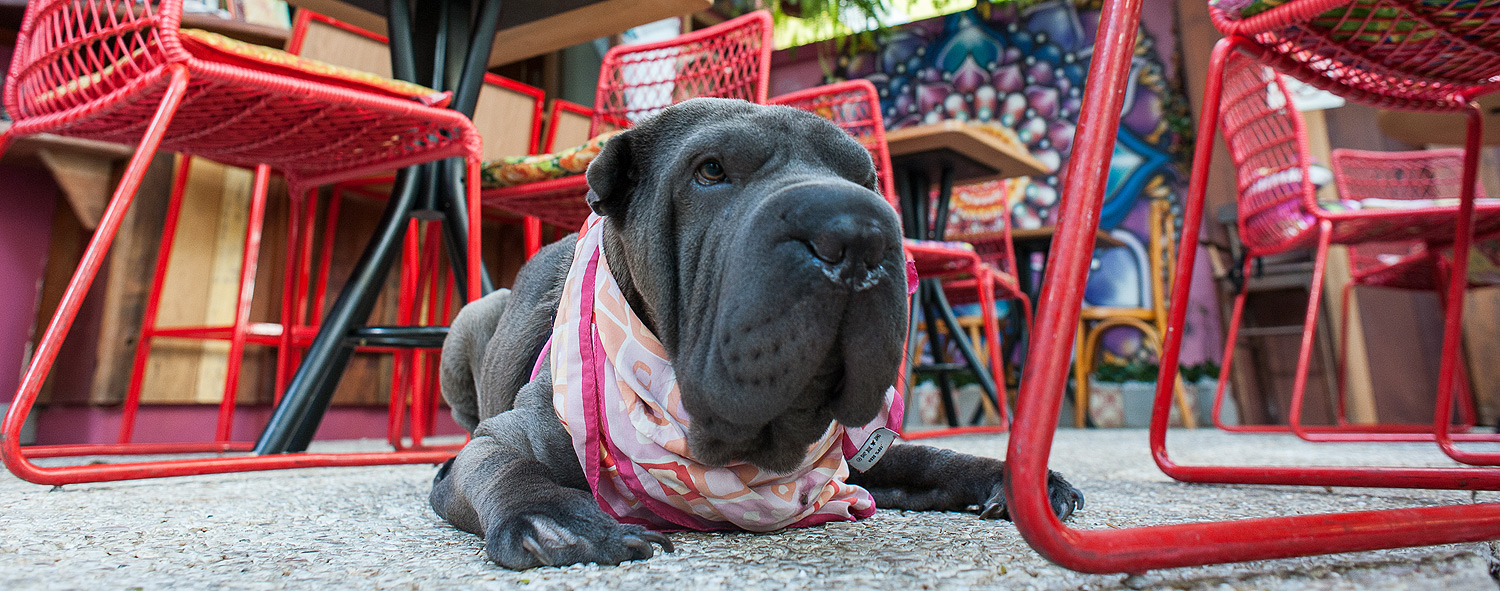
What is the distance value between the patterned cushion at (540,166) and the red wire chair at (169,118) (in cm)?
15

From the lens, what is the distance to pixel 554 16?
2.15 meters

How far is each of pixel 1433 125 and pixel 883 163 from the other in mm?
1520

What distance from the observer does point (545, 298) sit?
1275 mm

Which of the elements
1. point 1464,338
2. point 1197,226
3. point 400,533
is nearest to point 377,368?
point 400,533

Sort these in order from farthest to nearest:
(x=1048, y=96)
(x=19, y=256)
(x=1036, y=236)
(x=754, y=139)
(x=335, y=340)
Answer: (x=1048, y=96), (x=1036, y=236), (x=19, y=256), (x=335, y=340), (x=754, y=139)

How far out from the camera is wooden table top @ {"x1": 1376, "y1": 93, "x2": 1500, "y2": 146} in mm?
2117

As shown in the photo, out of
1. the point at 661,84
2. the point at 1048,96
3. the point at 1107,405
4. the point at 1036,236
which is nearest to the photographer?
the point at 661,84

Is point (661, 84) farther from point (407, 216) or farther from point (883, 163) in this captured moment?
point (407, 216)

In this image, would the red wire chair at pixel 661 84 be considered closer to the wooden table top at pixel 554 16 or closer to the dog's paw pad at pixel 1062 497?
the wooden table top at pixel 554 16

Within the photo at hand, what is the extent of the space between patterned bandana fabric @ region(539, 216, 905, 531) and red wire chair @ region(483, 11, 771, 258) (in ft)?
2.81

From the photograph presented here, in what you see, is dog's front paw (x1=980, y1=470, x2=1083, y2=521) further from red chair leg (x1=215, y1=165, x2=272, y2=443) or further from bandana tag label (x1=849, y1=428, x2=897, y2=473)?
red chair leg (x1=215, y1=165, x2=272, y2=443)

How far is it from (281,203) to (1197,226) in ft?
10.3

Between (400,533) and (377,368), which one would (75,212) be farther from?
(400,533)

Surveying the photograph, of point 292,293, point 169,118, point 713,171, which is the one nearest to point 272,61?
point 169,118
